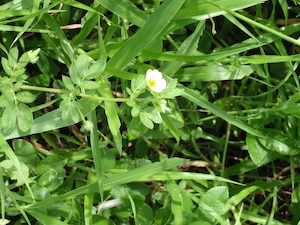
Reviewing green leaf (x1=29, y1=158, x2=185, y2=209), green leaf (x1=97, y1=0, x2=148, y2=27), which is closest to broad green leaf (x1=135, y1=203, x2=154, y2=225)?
green leaf (x1=29, y1=158, x2=185, y2=209)

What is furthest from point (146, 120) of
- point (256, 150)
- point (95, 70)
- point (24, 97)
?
point (256, 150)

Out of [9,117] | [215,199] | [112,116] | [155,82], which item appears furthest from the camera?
[215,199]

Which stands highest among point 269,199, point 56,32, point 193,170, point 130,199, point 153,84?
point 56,32

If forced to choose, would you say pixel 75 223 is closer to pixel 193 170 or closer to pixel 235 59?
pixel 193 170

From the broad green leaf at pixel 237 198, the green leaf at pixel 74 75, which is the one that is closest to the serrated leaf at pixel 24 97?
the green leaf at pixel 74 75

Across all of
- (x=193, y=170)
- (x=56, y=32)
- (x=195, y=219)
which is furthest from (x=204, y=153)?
(x=56, y=32)

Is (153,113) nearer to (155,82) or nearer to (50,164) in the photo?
(155,82)
